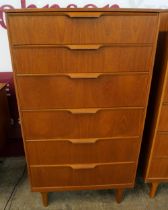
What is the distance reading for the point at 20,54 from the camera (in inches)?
30.5

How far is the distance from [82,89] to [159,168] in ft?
2.27

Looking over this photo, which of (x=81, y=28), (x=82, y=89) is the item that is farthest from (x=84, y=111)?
(x=81, y=28)

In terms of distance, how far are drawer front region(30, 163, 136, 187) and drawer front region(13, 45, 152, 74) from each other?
0.55 metres

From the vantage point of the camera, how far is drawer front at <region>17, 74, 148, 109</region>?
32.8 inches

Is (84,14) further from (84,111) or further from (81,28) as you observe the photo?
(84,111)

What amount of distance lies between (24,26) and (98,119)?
1.73ft

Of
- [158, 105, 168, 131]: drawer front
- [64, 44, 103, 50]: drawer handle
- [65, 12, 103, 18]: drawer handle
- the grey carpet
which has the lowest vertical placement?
the grey carpet

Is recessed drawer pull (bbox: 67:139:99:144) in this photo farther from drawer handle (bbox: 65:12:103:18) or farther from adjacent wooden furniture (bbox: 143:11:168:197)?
drawer handle (bbox: 65:12:103:18)

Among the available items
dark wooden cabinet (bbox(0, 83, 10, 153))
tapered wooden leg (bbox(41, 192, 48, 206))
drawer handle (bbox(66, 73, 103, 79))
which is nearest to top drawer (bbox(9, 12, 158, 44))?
drawer handle (bbox(66, 73, 103, 79))

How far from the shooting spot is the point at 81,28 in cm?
75

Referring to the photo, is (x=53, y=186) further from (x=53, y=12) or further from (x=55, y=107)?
(x=53, y=12)

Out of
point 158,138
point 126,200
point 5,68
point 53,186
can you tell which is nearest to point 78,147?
point 53,186

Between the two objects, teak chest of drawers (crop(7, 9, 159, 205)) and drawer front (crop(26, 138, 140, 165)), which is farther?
drawer front (crop(26, 138, 140, 165))

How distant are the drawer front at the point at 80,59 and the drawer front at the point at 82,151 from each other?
38cm
